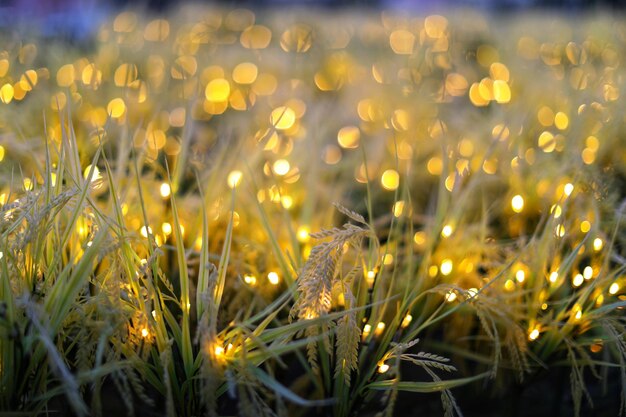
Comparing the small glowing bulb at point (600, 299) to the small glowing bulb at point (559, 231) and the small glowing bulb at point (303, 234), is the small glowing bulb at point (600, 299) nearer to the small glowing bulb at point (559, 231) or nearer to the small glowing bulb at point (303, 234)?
the small glowing bulb at point (559, 231)

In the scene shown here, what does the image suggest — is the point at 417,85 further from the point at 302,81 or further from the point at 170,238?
the point at 170,238

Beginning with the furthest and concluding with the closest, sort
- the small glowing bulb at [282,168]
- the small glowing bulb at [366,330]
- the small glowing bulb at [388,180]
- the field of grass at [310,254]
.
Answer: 1. the small glowing bulb at [388,180]
2. the small glowing bulb at [282,168]
3. the small glowing bulb at [366,330]
4. the field of grass at [310,254]

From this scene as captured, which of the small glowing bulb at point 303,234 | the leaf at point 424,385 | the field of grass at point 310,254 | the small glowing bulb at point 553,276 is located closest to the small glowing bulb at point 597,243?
the field of grass at point 310,254

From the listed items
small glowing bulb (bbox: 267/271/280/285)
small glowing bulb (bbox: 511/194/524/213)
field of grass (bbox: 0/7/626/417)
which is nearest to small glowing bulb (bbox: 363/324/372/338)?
field of grass (bbox: 0/7/626/417)

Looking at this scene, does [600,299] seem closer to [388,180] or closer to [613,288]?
[613,288]

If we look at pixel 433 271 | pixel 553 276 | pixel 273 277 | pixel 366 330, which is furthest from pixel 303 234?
pixel 553 276

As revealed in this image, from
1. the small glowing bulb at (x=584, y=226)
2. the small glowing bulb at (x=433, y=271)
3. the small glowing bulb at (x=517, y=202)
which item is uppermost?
the small glowing bulb at (x=517, y=202)

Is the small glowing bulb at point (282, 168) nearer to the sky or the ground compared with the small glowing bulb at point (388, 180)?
nearer to the sky

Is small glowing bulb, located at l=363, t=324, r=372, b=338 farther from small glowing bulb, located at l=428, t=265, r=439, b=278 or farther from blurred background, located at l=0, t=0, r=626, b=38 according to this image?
blurred background, located at l=0, t=0, r=626, b=38

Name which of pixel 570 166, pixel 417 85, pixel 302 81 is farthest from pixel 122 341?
pixel 302 81
